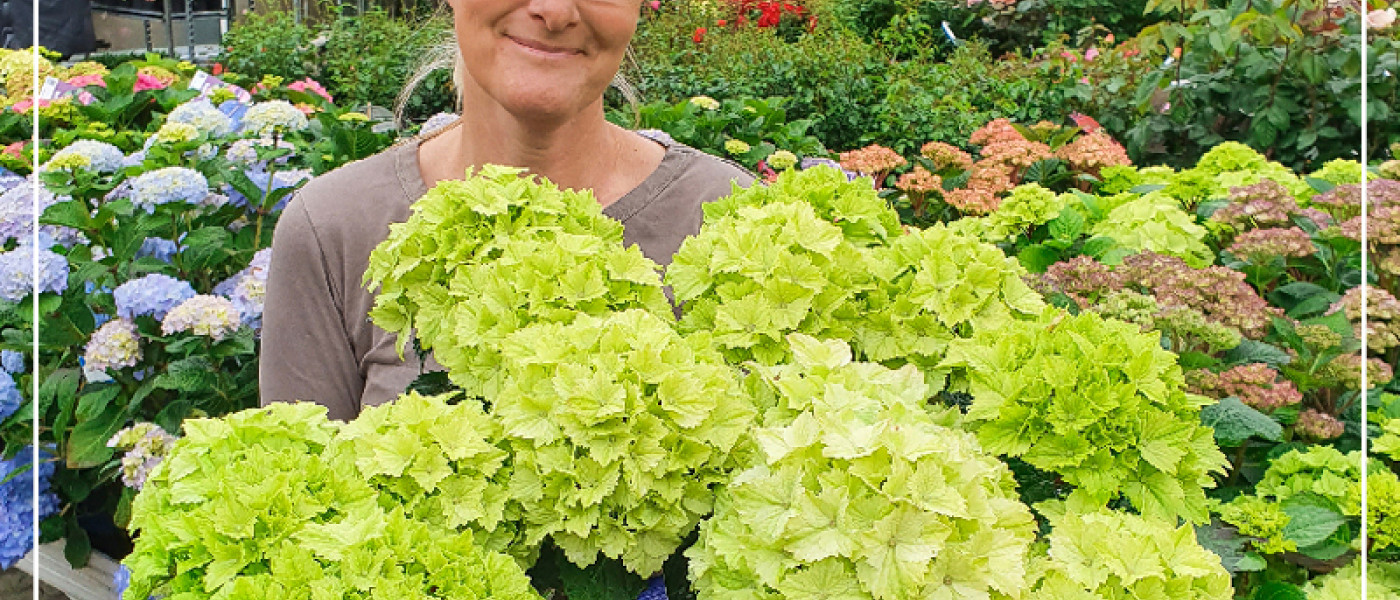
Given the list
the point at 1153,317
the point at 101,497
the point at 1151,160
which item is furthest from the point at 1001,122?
the point at 101,497

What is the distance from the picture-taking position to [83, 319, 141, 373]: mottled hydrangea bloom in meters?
2.48

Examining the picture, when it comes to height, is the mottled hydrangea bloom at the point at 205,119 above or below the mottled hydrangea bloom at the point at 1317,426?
below

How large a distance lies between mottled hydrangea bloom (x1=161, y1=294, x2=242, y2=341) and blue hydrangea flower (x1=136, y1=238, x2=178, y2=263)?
37 centimetres

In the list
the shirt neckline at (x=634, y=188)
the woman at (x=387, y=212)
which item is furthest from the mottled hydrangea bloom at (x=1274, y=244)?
the shirt neckline at (x=634, y=188)

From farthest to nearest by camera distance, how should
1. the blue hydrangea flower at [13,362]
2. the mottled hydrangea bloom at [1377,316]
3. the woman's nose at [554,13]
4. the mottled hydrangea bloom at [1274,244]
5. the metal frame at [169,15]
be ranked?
the metal frame at [169,15] → the blue hydrangea flower at [13,362] → the mottled hydrangea bloom at [1274,244] → the mottled hydrangea bloom at [1377,316] → the woman's nose at [554,13]

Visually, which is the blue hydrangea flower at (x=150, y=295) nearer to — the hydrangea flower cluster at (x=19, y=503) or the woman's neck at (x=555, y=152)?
the hydrangea flower cluster at (x=19, y=503)

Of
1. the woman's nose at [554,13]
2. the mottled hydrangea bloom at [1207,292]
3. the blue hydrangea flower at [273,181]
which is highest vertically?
the woman's nose at [554,13]

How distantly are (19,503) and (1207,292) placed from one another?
8.93 feet

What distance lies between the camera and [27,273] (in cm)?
257

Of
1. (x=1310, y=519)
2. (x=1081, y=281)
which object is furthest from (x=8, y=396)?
(x=1310, y=519)

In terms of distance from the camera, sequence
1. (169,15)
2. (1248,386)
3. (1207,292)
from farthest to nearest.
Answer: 1. (169,15)
2. (1207,292)
3. (1248,386)

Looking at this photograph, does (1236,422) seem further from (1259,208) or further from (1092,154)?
(1092,154)

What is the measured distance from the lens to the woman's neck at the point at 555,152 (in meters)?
1.76

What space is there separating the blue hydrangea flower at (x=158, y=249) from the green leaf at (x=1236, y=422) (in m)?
2.38
